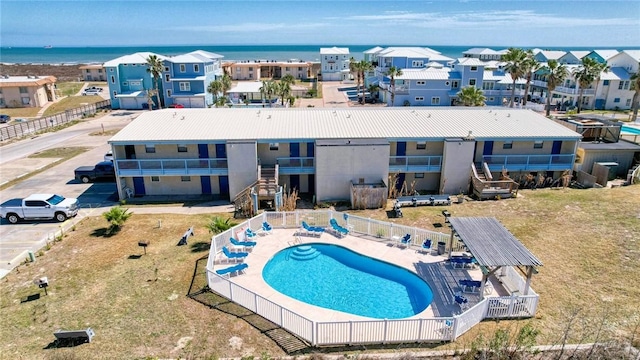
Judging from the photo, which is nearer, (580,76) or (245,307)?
(245,307)

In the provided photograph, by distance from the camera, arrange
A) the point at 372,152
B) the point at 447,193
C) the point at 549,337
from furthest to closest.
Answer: the point at 447,193, the point at 372,152, the point at 549,337

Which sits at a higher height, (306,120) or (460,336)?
(306,120)

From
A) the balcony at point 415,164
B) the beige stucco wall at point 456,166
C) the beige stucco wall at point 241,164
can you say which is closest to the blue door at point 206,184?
the beige stucco wall at point 241,164

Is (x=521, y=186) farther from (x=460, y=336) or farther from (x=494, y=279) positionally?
(x=460, y=336)

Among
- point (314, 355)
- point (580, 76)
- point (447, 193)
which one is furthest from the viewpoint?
point (580, 76)

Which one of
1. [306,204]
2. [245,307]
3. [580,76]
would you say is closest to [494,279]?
[245,307]

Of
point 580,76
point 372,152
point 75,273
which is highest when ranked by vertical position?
point 580,76

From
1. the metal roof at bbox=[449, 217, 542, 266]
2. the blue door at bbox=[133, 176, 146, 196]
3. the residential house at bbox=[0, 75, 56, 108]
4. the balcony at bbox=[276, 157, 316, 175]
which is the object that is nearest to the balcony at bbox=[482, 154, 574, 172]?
the metal roof at bbox=[449, 217, 542, 266]
